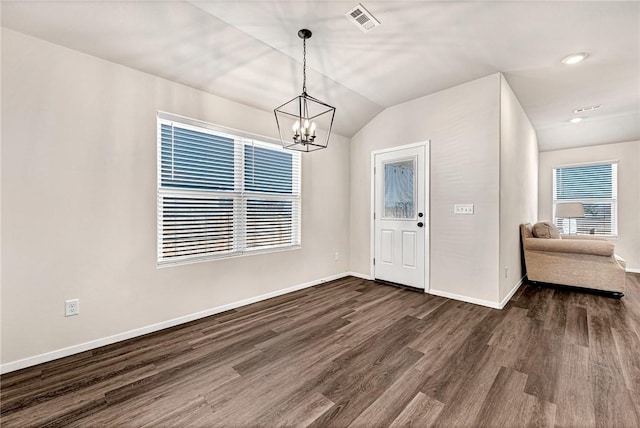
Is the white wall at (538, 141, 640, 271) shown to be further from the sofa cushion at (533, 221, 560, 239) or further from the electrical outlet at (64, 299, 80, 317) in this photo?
the electrical outlet at (64, 299, 80, 317)

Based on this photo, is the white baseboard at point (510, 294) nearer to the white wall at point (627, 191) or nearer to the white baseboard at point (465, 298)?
the white baseboard at point (465, 298)

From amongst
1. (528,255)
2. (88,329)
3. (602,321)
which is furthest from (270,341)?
(528,255)

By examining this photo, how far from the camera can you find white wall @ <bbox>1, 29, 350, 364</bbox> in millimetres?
2041

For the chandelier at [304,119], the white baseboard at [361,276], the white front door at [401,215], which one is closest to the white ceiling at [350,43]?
the chandelier at [304,119]

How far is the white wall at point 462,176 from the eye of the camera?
130 inches

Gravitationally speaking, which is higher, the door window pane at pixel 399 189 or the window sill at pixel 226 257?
the door window pane at pixel 399 189

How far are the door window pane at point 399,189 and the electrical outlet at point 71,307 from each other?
12.8 feet

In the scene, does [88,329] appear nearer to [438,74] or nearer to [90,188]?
[90,188]

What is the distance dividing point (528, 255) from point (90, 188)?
571 centimetres

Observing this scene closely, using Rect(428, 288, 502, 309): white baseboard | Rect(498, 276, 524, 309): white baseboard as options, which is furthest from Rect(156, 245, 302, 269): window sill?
Rect(498, 276, 524, 309): white baseboard

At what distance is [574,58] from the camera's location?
→ 292 cm

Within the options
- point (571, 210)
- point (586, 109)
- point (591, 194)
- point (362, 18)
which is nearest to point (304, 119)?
point (362, 18)

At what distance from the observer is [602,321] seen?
9.48ft

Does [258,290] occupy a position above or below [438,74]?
below
